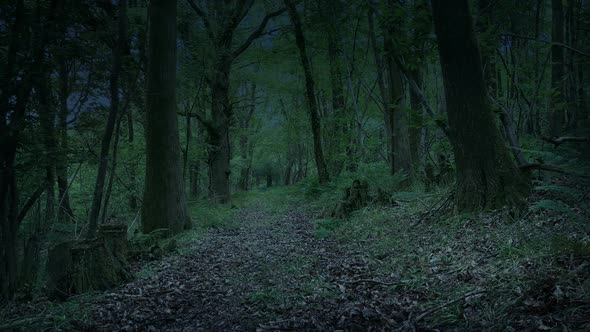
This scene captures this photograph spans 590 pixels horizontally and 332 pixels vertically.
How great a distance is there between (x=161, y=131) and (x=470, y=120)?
582 cm

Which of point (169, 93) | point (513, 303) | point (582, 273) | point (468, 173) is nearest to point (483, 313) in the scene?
point (513, 303)

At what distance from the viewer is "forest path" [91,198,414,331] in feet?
9.67

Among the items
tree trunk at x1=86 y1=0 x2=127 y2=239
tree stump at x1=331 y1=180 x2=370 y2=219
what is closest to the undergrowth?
tree stump at x1=331 y1=180 x2=370 y2=219

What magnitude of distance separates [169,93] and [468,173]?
597 cm

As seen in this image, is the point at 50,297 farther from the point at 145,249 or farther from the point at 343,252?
the point at 343,252

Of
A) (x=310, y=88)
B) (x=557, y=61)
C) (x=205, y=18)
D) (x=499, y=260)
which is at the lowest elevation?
(x=499, y=260)

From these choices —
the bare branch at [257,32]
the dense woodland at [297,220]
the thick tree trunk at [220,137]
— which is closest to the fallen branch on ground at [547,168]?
the dense woodland at [297,220]

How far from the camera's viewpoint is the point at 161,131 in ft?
23.2

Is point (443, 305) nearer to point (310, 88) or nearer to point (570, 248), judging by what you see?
point (570, 248)

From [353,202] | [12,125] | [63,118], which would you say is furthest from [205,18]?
[12,125]

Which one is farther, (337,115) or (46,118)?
(337,115)

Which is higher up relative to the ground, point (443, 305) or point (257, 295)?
point (443, 305)

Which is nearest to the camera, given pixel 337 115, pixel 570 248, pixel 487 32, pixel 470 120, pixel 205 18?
pixel 570 248

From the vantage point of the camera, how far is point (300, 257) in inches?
204
